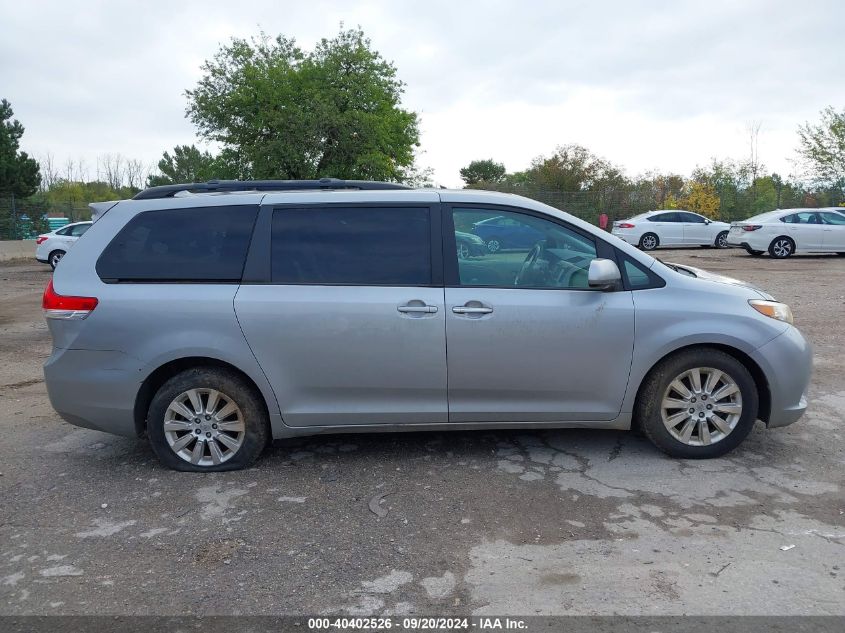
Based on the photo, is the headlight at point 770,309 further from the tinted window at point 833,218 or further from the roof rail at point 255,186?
the tinted window at point 833,218

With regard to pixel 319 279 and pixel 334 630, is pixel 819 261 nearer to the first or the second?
pixel 319 279

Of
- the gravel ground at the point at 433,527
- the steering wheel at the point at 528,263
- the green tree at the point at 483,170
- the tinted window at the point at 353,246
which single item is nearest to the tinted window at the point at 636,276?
the steering wheel at the point at 528,263

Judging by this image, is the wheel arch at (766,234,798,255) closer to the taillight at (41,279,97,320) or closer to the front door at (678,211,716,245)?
the front door at (678,211,716,245)

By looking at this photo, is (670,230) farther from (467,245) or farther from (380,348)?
(380,348)

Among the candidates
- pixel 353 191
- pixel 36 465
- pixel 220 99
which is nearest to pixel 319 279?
pixel 353 191

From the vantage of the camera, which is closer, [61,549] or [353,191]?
[61,549]

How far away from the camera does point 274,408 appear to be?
173 inches

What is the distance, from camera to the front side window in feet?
14.6

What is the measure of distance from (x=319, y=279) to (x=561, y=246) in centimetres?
162

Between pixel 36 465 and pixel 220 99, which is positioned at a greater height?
pixel 220 99

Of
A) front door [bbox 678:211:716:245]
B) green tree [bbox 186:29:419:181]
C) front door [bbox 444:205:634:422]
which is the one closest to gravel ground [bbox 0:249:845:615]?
front door [bbox 444:205:634:422]

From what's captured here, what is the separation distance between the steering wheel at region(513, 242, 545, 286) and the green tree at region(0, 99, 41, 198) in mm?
35822

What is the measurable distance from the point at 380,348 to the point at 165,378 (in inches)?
58.4

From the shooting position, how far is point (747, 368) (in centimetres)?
454
